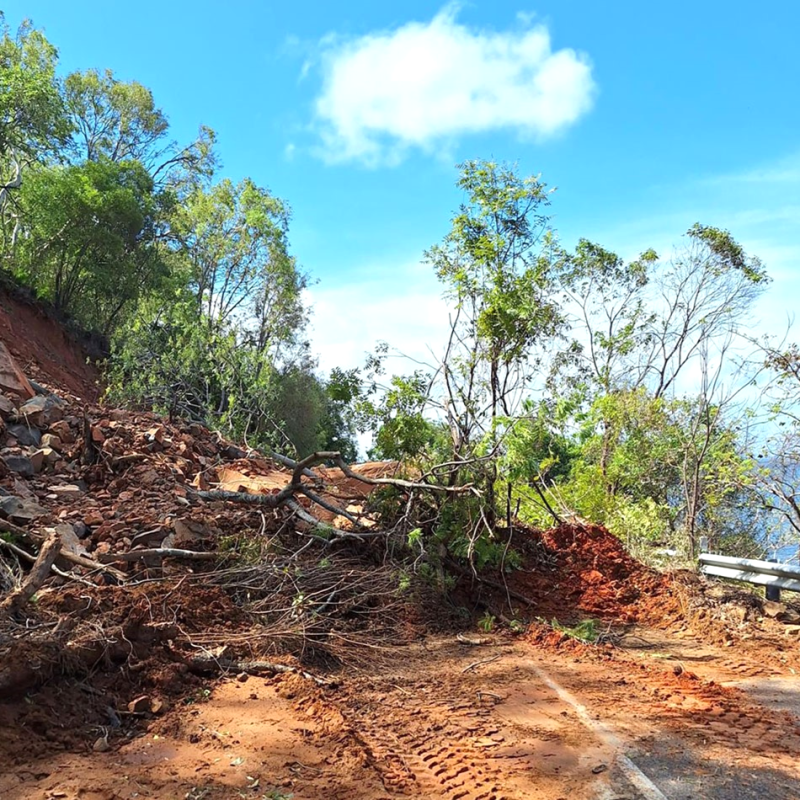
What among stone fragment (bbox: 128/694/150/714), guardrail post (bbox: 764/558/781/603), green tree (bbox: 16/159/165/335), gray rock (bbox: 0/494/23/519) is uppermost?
green tree (bbox: 16/159/165/335)

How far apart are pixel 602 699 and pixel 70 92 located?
1292 inches

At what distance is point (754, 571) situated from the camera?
21.6 feet

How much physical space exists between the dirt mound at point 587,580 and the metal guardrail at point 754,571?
479 mm

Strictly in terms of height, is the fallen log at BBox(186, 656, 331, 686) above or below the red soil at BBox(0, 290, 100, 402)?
below

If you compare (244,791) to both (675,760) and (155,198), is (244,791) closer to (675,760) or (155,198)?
(675,760)

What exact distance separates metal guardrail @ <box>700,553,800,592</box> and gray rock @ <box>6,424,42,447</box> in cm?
817

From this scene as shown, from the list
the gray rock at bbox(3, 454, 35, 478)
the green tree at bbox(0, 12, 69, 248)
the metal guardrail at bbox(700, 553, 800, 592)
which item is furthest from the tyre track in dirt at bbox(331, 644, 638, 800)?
the green tree at bbox(0, 12, 69, 248)

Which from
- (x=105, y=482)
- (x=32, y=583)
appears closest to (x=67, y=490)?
(x=105, y=482)

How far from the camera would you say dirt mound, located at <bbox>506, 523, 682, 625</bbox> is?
7.06 m

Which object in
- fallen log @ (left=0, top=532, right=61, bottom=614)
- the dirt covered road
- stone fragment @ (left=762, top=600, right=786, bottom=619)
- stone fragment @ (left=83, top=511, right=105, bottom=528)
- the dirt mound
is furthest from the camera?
the dirt mound

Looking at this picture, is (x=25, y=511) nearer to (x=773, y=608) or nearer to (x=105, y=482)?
(x=105, y=482)

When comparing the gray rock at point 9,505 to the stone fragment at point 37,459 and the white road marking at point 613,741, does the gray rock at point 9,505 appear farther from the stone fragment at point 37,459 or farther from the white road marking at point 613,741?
the white road marking at point 613,741

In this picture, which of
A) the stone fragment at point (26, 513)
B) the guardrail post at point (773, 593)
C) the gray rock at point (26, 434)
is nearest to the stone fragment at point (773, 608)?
the guardrail post at point (773, 593)

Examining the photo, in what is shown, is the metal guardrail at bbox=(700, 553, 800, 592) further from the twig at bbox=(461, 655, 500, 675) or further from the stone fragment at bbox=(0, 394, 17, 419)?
the stone fragment at bbox=(0, 394, 17, 419)
